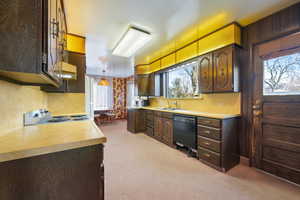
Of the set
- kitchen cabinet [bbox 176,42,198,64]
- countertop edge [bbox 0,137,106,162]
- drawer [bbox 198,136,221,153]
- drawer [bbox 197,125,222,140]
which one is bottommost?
drawer [bbox 198,136,221,153]

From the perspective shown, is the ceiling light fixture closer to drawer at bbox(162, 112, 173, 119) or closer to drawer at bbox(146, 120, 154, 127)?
drawer at bbox(162, 112, 173, 119)

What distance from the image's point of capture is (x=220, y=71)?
2.38m

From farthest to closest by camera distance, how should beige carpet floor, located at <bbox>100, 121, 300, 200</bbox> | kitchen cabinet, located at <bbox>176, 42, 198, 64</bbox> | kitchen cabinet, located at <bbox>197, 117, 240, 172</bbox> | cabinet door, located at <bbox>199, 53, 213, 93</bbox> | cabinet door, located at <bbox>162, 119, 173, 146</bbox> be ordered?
cabinet door, located at <bbox>162, 119, 173, 146</bbox> < kitchen cabinet, located at <bbox>176, 42, 198, 64</bbox> < cabinet door, located at <bbox>199, 53, 213, 93</bbox> < kitchen cabinet, located at <bbox>197, 117, 240, 172</bbox> < beige carpet floor, located at <bbox>100, 121, 300, 200</bbox>

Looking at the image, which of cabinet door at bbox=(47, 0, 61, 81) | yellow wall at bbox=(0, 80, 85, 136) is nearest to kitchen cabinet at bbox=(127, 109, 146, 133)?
yellow wall at bbox=(0, 80, 85, 136)

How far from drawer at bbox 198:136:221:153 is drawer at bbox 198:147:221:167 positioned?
7 centimetres

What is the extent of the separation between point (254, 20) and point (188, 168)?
283 centimetres

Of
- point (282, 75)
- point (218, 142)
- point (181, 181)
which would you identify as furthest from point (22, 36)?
point (282, 75)

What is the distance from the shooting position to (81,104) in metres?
2.77

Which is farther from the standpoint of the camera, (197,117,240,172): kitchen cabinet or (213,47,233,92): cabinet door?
(213,47,233,92): cabinet door

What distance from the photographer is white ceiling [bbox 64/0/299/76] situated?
1.77m

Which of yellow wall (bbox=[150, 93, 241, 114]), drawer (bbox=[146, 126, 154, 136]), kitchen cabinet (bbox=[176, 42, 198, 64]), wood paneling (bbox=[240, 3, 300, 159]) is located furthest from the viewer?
drawer (bbox=[146, 126, 154, 136])

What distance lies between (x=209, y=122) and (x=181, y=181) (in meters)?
1.08

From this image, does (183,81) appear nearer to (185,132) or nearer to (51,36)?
(185,132)

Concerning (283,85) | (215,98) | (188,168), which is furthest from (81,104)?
(283,85)
